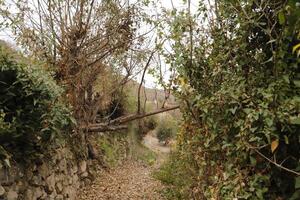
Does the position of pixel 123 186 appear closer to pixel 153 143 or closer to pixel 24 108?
pixel 24 108

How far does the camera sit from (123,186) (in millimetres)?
7344

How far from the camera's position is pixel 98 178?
25.2 feet

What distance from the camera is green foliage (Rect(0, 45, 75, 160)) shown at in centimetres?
356

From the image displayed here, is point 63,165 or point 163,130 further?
point 163,130

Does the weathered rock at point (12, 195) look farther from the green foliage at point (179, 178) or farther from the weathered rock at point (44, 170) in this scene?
the green foliage at point (179, 178)

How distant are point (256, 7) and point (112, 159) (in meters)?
7.67

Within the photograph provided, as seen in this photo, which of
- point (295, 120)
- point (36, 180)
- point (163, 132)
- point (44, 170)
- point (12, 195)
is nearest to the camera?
point (295, 120)

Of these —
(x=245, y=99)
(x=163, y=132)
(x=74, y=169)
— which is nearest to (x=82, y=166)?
(x=74, y=169)

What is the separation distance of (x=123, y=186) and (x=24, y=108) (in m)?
4.13

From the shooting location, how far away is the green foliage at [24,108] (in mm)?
3564

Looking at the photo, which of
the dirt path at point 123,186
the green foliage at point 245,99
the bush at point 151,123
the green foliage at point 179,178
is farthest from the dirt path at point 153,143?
the green foliage at point 245,99

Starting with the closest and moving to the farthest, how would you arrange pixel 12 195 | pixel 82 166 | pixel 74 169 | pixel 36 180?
pixel 12 195 < pixel 36 180 < pixel 74 169 < pixel 82 166

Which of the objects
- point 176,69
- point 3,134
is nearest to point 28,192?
point 3,134

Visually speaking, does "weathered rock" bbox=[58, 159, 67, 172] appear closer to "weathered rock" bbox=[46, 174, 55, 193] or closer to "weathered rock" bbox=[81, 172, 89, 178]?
"weathered rock" bbox=[46, 174, 55, 193]
